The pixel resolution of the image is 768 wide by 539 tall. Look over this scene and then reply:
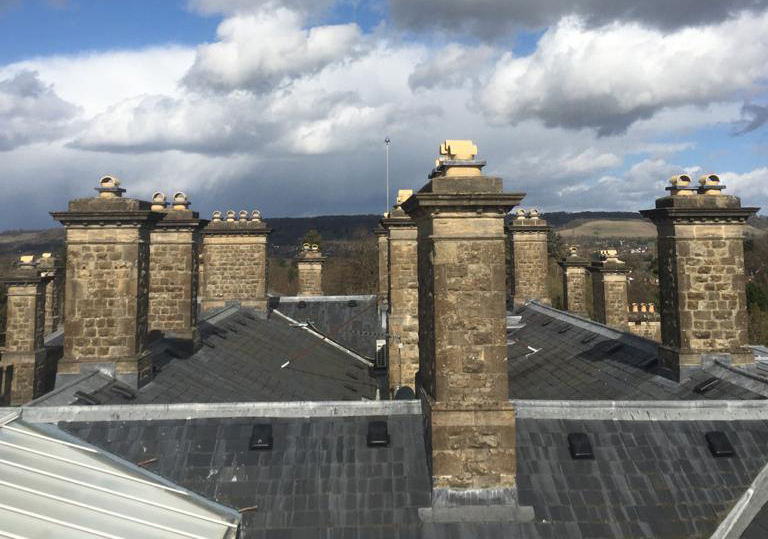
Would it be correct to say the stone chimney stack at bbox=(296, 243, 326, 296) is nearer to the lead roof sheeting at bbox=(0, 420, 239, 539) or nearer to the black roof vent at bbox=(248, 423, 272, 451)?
the black roof vent at bbox=(248, 423, 272, 451)

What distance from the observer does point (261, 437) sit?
691 centimetres

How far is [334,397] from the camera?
1483 centimetres

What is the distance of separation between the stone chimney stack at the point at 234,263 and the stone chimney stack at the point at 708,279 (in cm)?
1415

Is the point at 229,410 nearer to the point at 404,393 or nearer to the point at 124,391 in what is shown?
the point at 124,391

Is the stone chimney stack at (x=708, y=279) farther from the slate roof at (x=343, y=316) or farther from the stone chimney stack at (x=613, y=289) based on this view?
the slate roof at (x=343, y=316)

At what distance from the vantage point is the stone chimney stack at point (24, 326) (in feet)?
54.4

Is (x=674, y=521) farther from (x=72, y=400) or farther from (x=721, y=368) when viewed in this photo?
(x=72, y=400)

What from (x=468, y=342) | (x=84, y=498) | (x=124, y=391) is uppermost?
(x=468, y=342)

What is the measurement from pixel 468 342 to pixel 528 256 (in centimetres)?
1596

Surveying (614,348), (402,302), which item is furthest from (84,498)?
(614,348)

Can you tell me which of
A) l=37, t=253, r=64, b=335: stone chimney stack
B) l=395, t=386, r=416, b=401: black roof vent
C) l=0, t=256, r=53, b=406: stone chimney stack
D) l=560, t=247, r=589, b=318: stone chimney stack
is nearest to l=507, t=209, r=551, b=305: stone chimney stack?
l=560, t=247, r=589, b=318: stone chimney stack

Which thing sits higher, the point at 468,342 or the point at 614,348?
the point at 468,342

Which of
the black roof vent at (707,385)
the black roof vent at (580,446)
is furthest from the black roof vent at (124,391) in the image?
the black roof vent at (707,385)

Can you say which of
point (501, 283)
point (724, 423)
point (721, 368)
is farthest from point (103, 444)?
point (721, 368)
